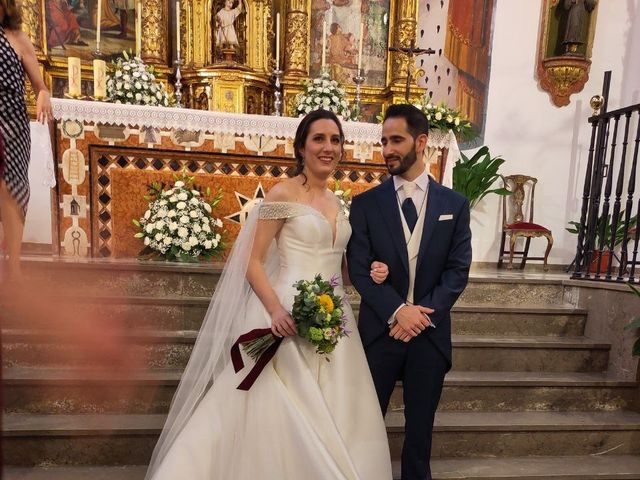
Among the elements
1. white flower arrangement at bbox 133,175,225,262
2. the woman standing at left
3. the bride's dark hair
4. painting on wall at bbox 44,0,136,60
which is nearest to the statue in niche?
painting on wall at bbox 44,0,136,60

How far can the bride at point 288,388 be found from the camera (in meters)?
1.99

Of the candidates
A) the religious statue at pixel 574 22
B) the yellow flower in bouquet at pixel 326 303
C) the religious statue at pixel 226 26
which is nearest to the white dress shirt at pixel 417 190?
the yellow flower in bouquet at pixel 326 303

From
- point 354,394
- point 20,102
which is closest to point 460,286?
point 354,394

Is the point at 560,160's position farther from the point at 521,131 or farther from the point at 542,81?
the point at 542,81

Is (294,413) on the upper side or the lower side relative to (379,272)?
lower

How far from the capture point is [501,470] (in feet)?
8.98

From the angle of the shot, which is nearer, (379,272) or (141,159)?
(379,272)

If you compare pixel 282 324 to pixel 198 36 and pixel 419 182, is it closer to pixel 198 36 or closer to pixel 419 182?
pixel 419 182

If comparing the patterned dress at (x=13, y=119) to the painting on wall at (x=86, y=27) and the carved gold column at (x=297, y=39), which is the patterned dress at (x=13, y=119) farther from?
the carved gold column at (x=297, y=39)

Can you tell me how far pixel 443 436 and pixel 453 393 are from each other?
13.8 inches

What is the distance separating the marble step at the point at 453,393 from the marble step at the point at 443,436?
0.20 feet

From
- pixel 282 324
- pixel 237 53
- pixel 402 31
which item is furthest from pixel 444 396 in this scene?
pixel 402 31

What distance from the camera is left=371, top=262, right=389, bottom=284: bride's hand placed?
Answer: 79.4 inches

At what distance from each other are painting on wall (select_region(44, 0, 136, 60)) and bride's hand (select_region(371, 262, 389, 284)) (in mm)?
5598
